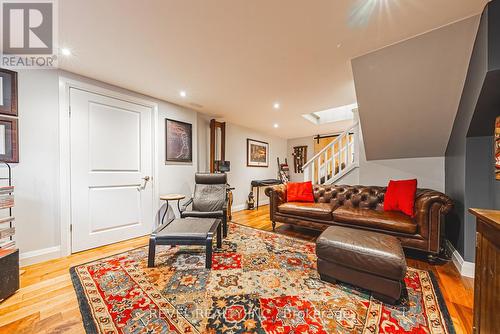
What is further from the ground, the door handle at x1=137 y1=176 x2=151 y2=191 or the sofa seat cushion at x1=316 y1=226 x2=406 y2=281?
the door handle at x1=137 y1=176 x2=151 y2=191

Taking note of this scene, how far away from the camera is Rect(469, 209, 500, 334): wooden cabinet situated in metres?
0.81

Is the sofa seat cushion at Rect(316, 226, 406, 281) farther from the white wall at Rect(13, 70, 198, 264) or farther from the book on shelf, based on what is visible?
the white wall at Rect(13, 70, 198, 264)

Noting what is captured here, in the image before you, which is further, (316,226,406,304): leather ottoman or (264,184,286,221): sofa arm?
(264,184,286,221): sofa arm

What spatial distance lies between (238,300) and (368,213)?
2.00 metres

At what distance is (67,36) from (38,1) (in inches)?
13.3

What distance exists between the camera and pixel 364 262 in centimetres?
148

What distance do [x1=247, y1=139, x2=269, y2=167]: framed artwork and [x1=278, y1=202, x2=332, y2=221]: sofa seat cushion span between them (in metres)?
2.38

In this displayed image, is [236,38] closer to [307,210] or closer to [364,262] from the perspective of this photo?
[364,262]

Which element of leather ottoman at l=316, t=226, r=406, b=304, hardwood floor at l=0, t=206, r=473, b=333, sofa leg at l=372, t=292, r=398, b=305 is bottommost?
hardwood floor at l=0, t=206, r=473, b=333

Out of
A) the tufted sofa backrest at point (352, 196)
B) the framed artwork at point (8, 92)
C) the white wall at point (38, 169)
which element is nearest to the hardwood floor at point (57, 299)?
the white wall at point (38, 169)

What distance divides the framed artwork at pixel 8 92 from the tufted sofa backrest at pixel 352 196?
3.99m

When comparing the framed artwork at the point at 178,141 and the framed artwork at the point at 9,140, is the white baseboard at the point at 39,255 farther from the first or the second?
the framed artwork at the point at 178,141

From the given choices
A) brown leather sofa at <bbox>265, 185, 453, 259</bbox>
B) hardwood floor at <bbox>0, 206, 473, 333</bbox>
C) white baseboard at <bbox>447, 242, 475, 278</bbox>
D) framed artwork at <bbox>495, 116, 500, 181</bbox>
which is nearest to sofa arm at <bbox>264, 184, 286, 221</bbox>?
brown leather sofa at <bbox>265, 185, 453, 259</bbox>

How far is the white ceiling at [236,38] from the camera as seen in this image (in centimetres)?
143
